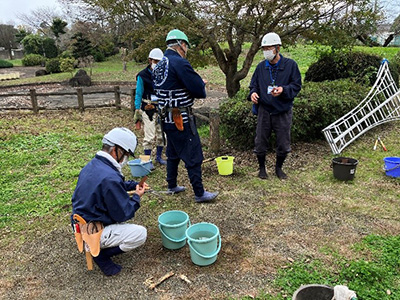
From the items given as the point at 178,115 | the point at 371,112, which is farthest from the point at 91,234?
the point at 371,112

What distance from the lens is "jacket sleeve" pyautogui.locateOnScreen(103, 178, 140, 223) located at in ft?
8.11

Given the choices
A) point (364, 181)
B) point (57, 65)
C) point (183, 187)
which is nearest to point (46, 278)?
point (183, 187)

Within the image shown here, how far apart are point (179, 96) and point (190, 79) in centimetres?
27

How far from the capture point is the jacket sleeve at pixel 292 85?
413cm

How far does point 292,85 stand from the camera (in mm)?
4172

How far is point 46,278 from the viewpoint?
2811mm

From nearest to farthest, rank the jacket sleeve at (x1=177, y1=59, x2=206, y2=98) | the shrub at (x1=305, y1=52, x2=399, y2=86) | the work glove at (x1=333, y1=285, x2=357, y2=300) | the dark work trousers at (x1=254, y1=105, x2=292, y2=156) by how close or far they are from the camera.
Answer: the work glove at (x1=333, y1=285, x2=357, y2=300), the jacket sleeve at (x1=177, y1=59, x2=206, y2=98), the dark work trousers at (x1=254, y1=105, x2=292, y2=156), the shrub at (x1=305, y1=52, x2=399, y2=86)

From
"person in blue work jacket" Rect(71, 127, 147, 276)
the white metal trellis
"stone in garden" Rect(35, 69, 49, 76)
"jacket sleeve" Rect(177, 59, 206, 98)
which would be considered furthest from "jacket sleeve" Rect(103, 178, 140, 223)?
"stone in garden" Rect(35, 69, 49, 76)

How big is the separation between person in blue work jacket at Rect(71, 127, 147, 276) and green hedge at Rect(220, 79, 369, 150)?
3047mm

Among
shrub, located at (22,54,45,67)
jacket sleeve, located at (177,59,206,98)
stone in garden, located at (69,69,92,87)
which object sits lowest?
stone in garden, located at (69,69,92,87)

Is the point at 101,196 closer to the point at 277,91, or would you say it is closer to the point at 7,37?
the point at 277,91

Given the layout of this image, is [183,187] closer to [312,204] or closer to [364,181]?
[312,204]

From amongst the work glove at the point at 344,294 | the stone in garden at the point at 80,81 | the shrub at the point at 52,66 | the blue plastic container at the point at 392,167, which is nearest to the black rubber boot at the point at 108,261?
the work glove at the point at 344,294

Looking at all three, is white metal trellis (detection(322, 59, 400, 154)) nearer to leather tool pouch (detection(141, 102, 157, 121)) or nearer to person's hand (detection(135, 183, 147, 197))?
leather tool pouch (detection(141, 102, 157, 121))
